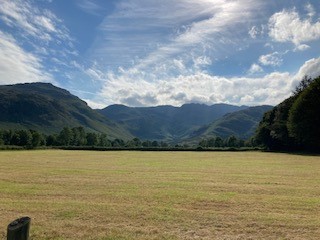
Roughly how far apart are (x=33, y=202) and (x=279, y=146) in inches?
4007

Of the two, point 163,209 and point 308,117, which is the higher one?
point 308,117

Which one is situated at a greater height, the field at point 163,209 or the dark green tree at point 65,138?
the dark green tree at point 65,138

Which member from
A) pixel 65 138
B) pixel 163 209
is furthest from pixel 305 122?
pixel 65 138

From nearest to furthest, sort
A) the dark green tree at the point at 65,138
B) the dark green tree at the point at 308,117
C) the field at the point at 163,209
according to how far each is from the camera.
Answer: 1. the field at the point at 163,209
2. the dark green tree at the point at 308,117
3. the dark green tree at the point at 65,138

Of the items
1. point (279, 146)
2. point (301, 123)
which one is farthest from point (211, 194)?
point (279, 146)

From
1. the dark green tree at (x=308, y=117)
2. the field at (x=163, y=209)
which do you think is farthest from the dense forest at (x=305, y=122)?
the field at (x=163, y=209)

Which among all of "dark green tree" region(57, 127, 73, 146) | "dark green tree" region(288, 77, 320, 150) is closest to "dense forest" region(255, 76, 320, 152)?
"dark green tree" region(288, 77, 320, 150)

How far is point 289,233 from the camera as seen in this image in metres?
13.4

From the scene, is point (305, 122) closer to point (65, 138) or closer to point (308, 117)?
point (308, 117)

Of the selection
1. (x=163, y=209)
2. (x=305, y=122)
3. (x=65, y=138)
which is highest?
(x=305, y=122)

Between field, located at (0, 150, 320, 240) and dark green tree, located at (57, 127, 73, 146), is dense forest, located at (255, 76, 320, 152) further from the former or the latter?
dark green tree, located at (57, 127, 73, 146)

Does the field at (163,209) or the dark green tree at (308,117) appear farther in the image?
the dark green tree at (308,117)

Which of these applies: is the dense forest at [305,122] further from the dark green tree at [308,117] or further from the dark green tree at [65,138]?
the dark green tree at [65,138]

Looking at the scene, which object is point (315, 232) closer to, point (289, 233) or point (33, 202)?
point (289, 233)
